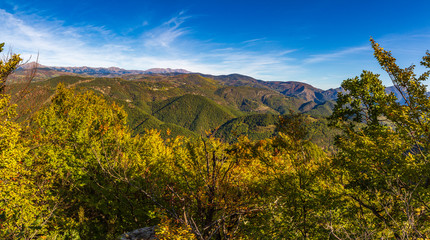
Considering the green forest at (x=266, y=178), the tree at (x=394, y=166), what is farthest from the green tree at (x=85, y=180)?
the tree at (x=394, y=166)

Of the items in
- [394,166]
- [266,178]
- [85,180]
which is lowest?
[85,180]

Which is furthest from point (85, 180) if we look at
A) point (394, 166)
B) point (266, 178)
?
point (394, 166)

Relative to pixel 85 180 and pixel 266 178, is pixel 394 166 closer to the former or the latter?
pixel 266 178

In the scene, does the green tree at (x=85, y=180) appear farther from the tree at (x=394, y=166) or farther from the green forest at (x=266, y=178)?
the tree at (x=394, y=166)

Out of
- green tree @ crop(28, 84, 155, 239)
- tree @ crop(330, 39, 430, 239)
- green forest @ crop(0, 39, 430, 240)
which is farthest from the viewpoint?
green tree @ crop(28, 84, 155, 239)

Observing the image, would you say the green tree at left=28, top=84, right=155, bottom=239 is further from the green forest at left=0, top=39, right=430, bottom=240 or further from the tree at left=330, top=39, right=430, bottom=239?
the tree at left=330, top=39, right=430, bottom=239

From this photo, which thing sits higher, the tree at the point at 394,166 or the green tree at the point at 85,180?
the tree at the point at 394,166

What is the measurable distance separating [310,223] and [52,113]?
2980 centimetres

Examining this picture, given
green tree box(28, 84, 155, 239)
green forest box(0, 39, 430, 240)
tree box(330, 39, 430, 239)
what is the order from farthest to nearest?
green tree box(28, 84, 155, 239)
tree box(330, 39, 430, 239)
green forest box(0, 39, 430, 240)

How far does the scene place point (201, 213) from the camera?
6.72 metres

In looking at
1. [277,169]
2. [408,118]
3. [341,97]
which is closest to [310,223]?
[277,169]

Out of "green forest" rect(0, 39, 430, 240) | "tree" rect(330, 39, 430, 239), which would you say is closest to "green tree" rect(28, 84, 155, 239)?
"green forest" rect(0, 39, 430, 240)

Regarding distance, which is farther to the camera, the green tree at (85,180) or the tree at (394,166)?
the green tree at (85,180)

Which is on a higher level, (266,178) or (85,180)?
(266,178)
